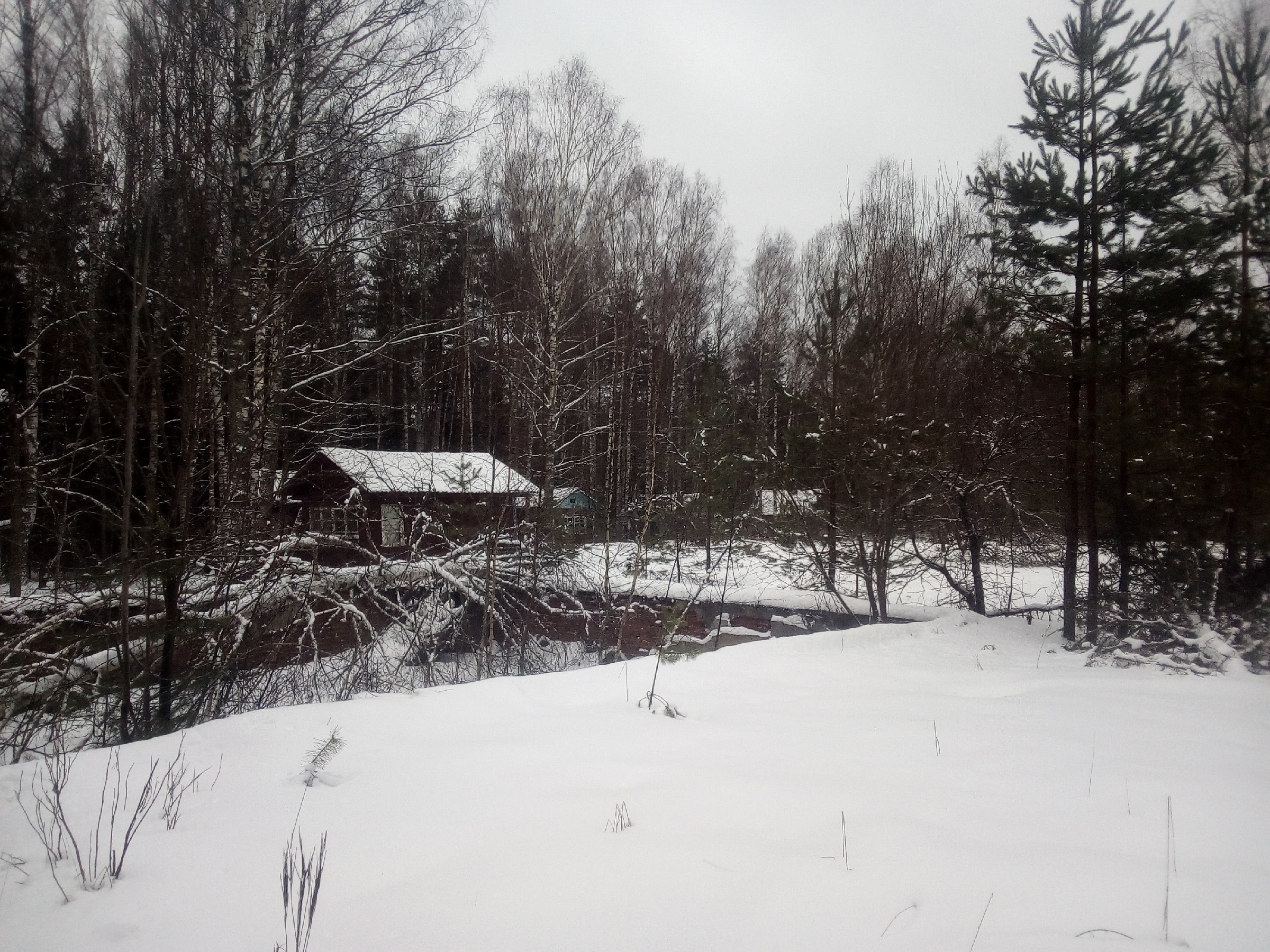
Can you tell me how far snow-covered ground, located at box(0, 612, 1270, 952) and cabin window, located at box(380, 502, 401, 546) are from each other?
459 centimetres

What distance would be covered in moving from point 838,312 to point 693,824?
13297mm

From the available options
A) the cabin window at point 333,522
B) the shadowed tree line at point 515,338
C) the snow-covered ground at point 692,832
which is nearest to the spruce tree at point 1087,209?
the shadowed tree line at point 515,338

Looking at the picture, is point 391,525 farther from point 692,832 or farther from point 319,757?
point 692,832

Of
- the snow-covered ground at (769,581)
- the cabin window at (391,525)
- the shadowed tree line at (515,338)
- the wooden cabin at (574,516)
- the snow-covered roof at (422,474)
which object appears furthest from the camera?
the snow-covered ground at (769,581)

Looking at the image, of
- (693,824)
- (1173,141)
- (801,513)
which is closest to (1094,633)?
(801,513)

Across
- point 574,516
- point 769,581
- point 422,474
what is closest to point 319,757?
point 422,474

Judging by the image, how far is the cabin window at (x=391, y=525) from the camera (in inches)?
329

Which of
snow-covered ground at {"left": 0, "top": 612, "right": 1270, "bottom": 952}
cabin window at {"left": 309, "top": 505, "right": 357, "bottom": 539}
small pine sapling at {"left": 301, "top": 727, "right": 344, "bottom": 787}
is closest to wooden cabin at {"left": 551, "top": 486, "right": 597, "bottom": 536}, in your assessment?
cabin window at {"left": 309, "top": 505, "right": 357, "bottom": 539}

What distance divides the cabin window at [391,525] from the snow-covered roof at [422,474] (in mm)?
263

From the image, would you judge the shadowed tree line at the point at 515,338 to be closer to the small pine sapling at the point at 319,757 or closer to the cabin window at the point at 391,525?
the cabin window at the point at 391,525

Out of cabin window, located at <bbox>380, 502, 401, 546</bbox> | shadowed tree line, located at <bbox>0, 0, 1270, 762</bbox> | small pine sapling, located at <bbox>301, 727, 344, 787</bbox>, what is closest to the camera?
small pine sapling, located at <bbox>301, 727, 344, 787</bbox>

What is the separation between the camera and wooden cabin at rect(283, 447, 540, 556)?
24.7ft

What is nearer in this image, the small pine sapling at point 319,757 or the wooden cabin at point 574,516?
the small pine sapling at point 319,757

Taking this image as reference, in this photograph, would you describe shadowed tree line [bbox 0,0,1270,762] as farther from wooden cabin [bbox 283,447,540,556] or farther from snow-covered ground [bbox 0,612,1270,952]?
snow-covered ground [bbox 0,612,1270,952]
